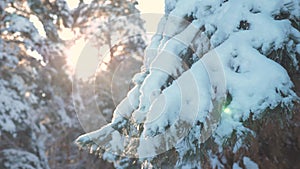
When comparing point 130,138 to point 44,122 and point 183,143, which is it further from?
point 44,122

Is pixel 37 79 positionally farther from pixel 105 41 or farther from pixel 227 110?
pixel 227 110

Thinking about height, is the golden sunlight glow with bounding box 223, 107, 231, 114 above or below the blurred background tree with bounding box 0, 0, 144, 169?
below

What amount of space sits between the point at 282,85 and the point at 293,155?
67cm

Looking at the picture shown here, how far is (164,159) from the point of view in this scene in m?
3.36

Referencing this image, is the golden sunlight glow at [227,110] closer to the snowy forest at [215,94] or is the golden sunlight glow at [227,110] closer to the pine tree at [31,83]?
the snowy forest at [215,94]

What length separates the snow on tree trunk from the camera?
2674 millimetres

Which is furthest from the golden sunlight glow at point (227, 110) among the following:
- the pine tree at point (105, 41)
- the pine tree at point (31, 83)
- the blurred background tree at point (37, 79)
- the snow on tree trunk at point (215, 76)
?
the pine tree at point (105, 41)

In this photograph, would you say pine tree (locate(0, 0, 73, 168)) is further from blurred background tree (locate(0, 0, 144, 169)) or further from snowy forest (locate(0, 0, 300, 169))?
snowy forest (locate(0, 0, 300, 169))

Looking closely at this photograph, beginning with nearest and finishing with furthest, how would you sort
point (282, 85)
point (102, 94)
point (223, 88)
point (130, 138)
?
point (282, 85) < point (223, 88) < point (130, 138) < point (102, 94)

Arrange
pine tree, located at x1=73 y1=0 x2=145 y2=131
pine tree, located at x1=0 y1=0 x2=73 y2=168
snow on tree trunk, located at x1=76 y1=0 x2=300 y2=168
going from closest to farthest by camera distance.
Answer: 1. snow on tree trunk, located at x1=76 y1=0 x2=300 y2=168
2. pine tree, located at x1=0 y1=0 x2=73 y2=168
3. pine tree, located at x1=73 y1=0 x2=145 y2=131

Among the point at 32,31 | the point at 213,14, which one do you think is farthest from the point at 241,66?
the point at 32,31

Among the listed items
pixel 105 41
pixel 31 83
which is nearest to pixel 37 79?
pixel 31 83

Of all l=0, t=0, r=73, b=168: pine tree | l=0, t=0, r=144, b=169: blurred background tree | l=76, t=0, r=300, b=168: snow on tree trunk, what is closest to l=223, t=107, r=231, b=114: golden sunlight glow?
l=76, t=0, r=300, b=168: snow on tree trunk

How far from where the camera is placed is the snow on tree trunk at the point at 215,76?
267 centimetres
